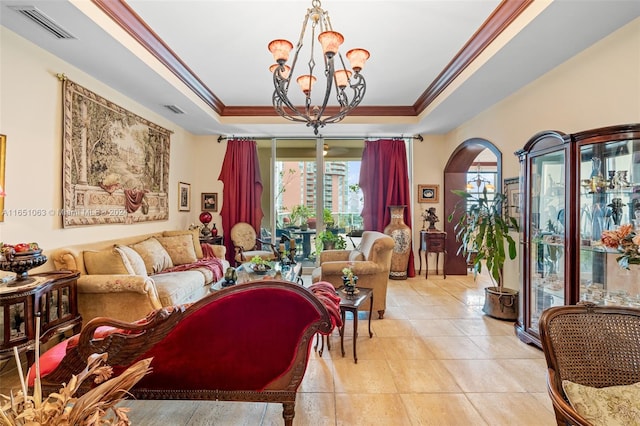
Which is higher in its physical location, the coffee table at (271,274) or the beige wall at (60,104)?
the beige wall at (60,104)

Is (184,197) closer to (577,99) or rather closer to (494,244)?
(494,244)

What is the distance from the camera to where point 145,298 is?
9.01 feet

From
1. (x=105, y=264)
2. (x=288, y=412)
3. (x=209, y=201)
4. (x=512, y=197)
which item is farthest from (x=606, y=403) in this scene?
(x=209, y=201)

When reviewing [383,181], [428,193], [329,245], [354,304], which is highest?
[383,181]

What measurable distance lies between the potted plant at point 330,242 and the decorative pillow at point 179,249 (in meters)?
2.22

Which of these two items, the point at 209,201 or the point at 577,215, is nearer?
the point at 577,215

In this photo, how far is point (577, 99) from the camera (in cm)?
277

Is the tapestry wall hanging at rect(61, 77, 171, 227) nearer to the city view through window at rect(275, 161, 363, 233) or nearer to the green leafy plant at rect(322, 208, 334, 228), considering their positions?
the city view through window at rect(275, 161, 363, 233)

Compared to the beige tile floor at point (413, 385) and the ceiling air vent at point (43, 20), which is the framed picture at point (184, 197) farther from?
the beige tile floor at point (413, 385)

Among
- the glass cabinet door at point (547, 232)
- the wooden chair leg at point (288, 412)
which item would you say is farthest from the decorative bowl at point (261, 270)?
the glass cabinet door at point (547, 232)

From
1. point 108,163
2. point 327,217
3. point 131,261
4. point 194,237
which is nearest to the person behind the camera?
point 131,261

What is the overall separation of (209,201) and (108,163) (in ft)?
7.66

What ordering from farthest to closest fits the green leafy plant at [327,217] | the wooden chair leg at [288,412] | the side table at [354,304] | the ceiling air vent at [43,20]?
the green leafy plant at [327,217]
the side table at [354,304]
the ceiling air vent at [43,20]
the wooden chair leg at [288,412]

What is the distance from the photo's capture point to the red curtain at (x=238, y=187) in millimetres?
5660
